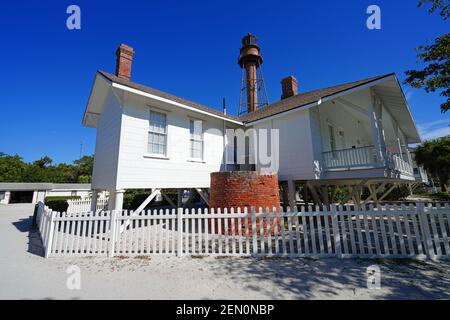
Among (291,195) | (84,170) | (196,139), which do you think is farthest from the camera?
(84,170)

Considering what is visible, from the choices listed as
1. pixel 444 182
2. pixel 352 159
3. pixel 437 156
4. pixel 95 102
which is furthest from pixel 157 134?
pixel 444 182

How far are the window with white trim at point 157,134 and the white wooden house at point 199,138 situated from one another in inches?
1.6

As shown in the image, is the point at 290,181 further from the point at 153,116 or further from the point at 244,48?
the point at 244,48

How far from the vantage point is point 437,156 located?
26516 millimetres

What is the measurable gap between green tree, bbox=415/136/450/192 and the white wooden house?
73.6 ft

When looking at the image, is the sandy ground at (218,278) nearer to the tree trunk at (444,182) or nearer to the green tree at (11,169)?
the tree trunk at (444,182)

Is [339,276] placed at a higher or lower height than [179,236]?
lower

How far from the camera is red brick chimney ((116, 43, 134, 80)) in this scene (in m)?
9.84

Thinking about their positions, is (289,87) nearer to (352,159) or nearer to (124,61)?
(352,159)

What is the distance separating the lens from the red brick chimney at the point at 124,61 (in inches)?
388

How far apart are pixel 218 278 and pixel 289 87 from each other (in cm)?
1624

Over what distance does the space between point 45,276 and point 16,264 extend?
1399 millimetres

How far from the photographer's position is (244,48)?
21.9 metres
